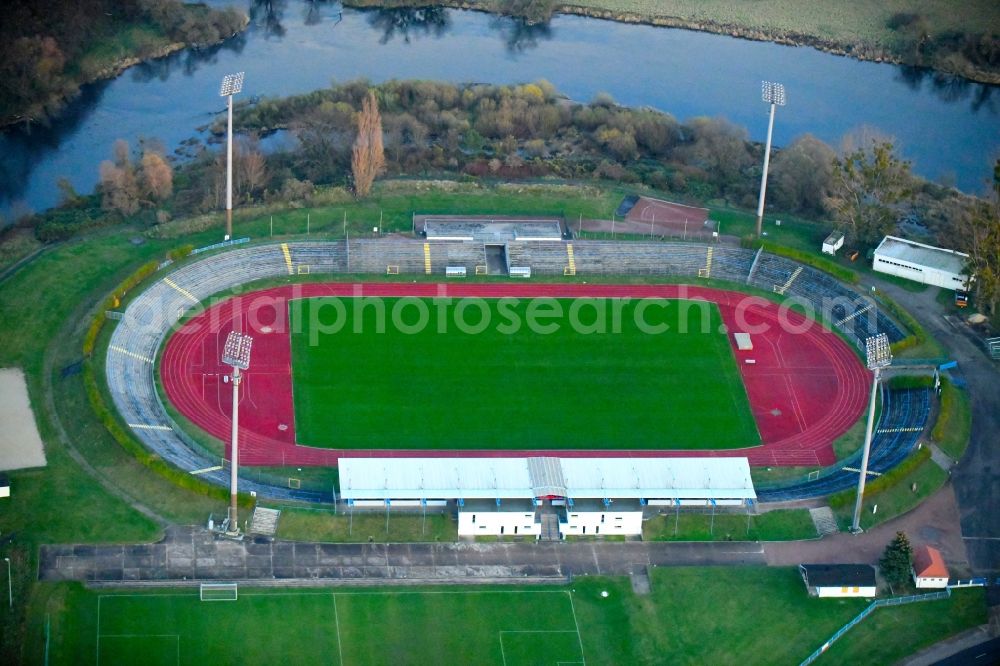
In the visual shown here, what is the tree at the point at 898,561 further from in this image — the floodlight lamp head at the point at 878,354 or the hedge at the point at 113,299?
the hedge at the point at 113,299

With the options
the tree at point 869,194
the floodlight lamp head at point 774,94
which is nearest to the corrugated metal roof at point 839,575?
the tree at point 869,194

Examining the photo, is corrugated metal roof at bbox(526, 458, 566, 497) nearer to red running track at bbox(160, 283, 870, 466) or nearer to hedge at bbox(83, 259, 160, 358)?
red running track at bbox(160, 283, 870, 466)

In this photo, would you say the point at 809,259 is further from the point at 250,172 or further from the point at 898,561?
the point at 250,172

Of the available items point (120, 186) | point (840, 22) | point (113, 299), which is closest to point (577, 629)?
point (113, 299)

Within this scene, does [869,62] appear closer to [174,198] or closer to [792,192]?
[792,192]

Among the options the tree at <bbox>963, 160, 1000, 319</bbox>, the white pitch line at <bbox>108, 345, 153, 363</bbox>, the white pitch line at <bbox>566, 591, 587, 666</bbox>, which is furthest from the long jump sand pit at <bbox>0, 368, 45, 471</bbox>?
the tree at <bbox>963, 160, 1000, 319</bbox>

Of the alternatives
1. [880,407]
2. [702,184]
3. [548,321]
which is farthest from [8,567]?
[702,184]
